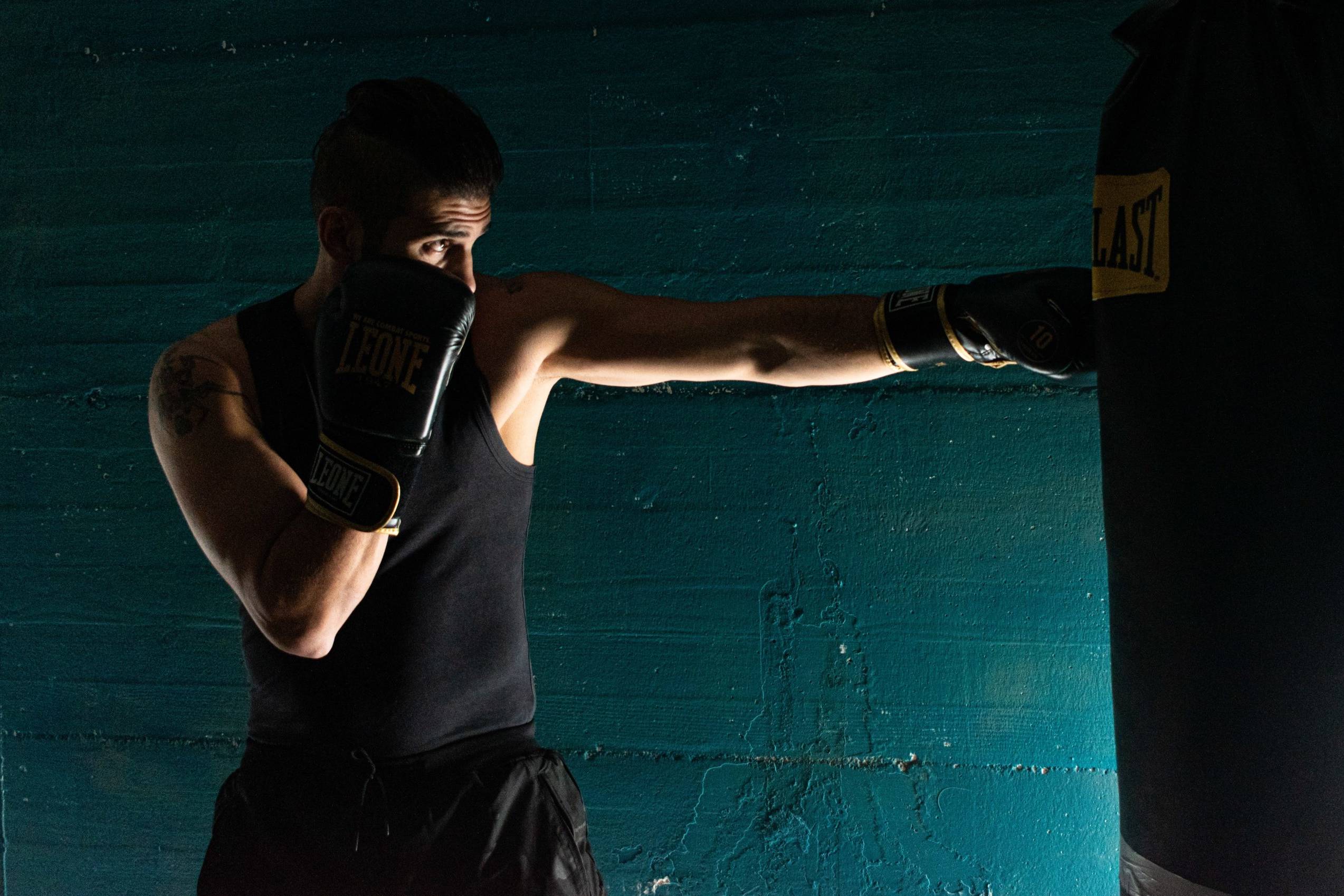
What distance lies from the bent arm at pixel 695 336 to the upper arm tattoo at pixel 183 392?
0.49 m

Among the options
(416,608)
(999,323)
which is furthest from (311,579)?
(999,323)

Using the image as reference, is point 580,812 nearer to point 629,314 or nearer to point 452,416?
point 452,416

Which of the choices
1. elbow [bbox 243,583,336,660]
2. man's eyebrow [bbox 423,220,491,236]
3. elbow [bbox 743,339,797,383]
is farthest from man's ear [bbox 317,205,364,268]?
elbow [bbox 743,339,797,383]

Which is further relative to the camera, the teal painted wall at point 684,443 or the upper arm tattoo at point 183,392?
the teal painted wall at point 684,443

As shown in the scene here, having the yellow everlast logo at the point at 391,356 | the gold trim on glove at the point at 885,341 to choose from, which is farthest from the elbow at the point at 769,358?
the yellow everlast logo at the point at 391,356

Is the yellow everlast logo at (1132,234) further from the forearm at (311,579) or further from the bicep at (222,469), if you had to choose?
the bicep at (222,469)

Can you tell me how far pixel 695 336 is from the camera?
1.56 metres

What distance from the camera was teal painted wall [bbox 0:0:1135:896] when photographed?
1944 millimetres

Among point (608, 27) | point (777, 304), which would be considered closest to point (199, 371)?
point (777, 304)

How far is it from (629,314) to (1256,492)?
0.94 metres

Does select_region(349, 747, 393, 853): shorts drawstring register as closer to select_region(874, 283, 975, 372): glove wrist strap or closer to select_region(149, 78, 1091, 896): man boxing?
select_region(149, 78, 1091, 896): man boxing

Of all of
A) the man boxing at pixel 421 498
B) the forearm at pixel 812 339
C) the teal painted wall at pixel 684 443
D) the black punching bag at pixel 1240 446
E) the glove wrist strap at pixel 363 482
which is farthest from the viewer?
the teal painted wall at pixel 684 443

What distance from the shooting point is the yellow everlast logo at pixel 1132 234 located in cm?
106

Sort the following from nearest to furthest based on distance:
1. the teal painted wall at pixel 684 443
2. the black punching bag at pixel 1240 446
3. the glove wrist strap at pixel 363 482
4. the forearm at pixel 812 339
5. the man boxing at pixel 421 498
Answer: the black punching bag at pixel 1240 446, the glove wrist strap at pixel 363 482, the man boxing at pixel 421 498, the forearm at pixel 812 339, the teal painted wall at pixel 684 443
